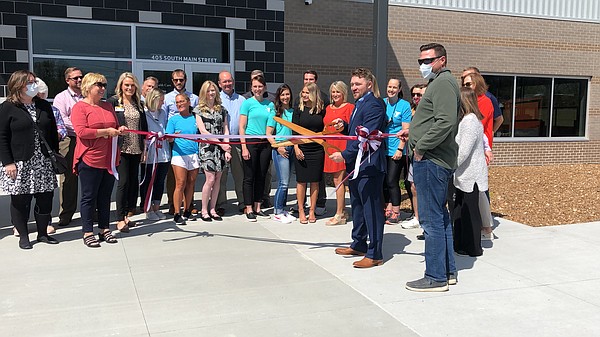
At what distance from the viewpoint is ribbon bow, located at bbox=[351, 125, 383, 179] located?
190 inches

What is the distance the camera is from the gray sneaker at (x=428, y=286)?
171 inches

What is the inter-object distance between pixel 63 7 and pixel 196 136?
6546 mm

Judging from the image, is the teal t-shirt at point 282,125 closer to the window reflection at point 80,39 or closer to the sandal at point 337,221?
the sandal at point 337,221

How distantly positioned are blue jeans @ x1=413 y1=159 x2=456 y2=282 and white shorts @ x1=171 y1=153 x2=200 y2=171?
3460 millimetres

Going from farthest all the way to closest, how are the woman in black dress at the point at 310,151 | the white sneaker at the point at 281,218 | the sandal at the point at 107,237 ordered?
the white sneaker at the point at 281,218 < the woman in black dress at the point at 310,151 < the sandal at the point at 107,237

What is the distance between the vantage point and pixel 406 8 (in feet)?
47.2

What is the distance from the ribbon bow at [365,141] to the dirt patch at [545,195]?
3.54 metres

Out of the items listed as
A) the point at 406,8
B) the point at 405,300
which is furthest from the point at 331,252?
the point at 406,8

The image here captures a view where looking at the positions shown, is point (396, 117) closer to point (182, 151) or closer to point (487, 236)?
point (487, 236)

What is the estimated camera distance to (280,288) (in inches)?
174

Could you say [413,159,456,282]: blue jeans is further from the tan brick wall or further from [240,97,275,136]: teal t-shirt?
the tan brick wall

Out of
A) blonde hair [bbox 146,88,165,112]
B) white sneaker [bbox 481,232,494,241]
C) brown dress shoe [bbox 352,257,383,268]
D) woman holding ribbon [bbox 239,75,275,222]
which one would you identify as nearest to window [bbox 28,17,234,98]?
blonde hair [bbox 146,88,165,112]

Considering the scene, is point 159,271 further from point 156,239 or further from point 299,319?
point 299,319

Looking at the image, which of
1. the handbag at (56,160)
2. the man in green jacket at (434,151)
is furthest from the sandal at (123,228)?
the man in green jacket at (434,151)
